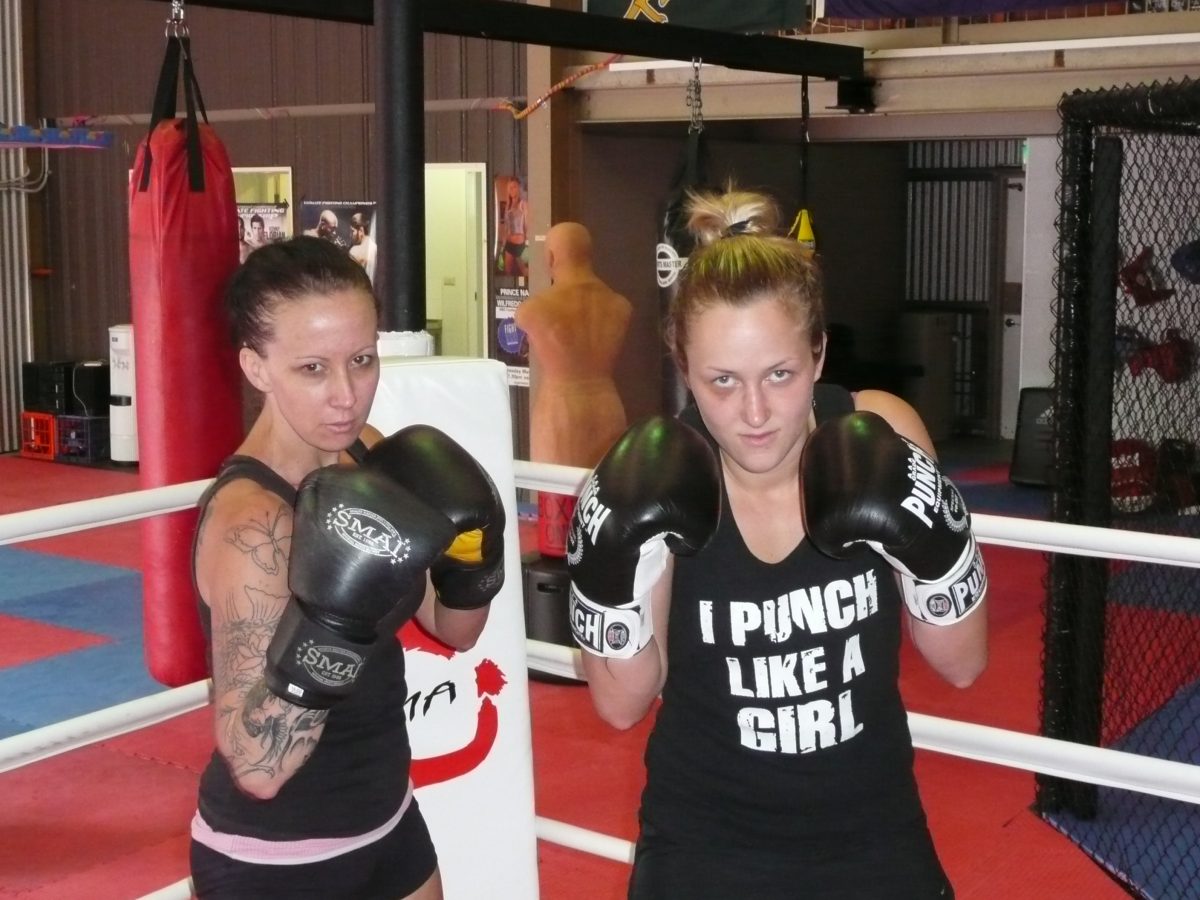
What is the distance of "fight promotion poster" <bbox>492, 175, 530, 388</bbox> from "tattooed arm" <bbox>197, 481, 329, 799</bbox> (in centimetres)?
592

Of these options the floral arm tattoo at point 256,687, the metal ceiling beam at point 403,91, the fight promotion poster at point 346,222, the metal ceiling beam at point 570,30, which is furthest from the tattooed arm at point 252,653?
the fight promotion poster at point 346,222

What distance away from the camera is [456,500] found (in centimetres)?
160

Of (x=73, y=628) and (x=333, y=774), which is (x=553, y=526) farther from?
(x=333, y=774)

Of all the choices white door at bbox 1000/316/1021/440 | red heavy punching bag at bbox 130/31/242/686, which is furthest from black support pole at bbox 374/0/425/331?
white door at bbox 1000/316/1021/440

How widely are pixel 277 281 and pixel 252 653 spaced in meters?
0.41

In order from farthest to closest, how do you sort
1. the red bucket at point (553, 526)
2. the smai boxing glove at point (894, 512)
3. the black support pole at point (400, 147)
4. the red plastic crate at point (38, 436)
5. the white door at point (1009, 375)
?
the white door at point (1009, 375) → the red plastic crate at point (38, 436) → the red bucket at point (553, 526) → the black support pole at point (400, 147) → the smai boxing glove at point (894, 512)

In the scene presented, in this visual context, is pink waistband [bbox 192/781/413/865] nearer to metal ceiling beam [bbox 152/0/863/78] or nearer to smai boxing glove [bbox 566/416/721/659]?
smai boxing glove [bbox 566/416/721/659]

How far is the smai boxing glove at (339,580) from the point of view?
1.37m

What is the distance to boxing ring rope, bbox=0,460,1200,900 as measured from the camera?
1.74 m

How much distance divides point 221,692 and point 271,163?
24.7 ft

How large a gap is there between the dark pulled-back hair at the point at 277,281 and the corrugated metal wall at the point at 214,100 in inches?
227

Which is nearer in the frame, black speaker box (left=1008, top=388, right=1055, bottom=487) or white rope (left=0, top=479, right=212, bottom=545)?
white rope (left=0, top=479, right=212, bottom=545)

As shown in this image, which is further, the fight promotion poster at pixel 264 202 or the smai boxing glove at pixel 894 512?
the fight promotion poster at pixel 264 202

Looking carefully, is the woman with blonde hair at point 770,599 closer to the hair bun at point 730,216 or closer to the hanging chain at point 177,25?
the hair bun at point 730,216
